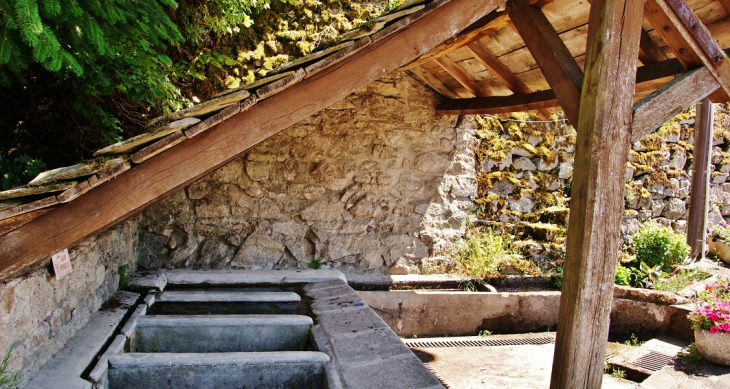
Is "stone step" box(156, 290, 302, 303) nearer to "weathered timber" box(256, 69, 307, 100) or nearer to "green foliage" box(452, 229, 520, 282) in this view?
"weathered timber" box(256, 69, 307, 100)

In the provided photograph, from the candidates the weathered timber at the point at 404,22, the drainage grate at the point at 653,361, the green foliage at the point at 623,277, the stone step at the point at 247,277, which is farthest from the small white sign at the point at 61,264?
the green foliage at the point at 623,277

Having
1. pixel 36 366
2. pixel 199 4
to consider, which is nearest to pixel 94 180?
pixel 36 366

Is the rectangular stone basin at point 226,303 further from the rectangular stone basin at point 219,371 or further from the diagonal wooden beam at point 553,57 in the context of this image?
the diagonal wooden beam at point 553,57

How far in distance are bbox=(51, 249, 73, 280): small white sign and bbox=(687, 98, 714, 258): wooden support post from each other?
659 centimetres

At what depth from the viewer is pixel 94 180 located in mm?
1666

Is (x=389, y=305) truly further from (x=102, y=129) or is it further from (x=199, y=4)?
(x=199, y=4)

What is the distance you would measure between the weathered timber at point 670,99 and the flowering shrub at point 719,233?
5180 mm

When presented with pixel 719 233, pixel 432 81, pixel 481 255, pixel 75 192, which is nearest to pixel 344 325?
pixel 75 192

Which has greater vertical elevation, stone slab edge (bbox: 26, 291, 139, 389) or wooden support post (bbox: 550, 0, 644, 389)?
wooden support post (bbox: 550, 0, 644, 389)

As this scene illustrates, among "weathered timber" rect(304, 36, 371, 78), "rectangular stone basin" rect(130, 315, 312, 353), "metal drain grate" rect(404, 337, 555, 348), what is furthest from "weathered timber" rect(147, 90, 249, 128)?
"metal drain grate" rect(404, 337, 555, 348)

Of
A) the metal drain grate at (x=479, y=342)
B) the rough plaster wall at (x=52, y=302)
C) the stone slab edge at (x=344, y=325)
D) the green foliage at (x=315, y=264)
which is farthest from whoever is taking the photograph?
the green foliage at (x=315, y=264)

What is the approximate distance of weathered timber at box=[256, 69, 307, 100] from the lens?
1.94 meters

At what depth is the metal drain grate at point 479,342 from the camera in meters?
4.10

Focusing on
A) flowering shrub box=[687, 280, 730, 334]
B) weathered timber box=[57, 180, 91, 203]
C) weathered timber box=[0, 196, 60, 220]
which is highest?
weathered timber box=[57, 180, 91, 203]
